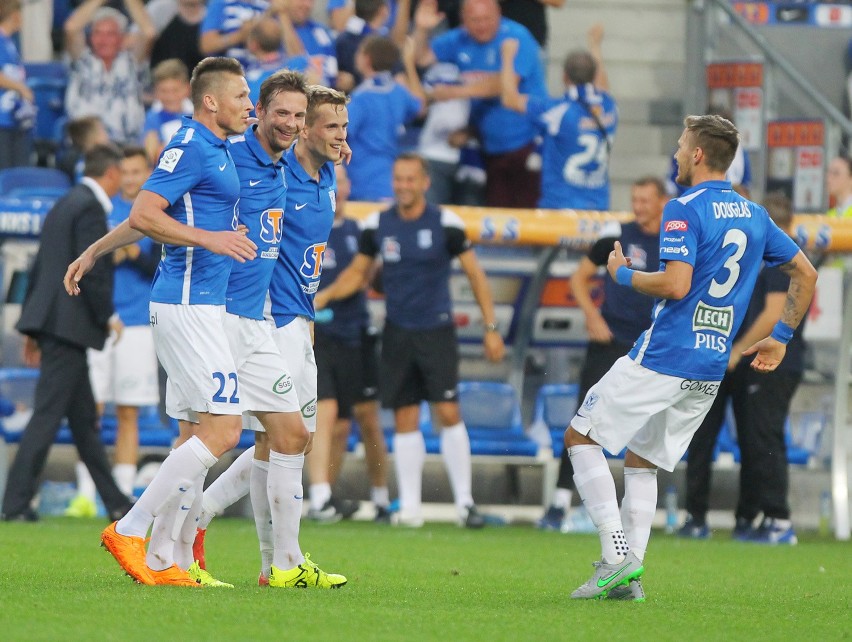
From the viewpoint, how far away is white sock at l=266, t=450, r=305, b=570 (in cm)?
681

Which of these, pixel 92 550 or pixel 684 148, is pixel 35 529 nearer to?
pixel 92 550

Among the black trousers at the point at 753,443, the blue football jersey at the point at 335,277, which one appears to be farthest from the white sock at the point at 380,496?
the black trousers at the point at 753,443

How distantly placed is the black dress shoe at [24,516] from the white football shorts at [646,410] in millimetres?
5017

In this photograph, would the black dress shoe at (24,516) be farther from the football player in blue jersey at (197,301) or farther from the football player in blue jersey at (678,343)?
the football player in blue jersey at (678,343)

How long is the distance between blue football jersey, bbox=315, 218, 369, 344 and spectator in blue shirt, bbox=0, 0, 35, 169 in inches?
148

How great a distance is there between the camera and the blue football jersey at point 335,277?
11.7 meters

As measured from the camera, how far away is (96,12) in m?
14.9

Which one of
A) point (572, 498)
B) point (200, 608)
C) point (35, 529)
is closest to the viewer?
point (200, 608)

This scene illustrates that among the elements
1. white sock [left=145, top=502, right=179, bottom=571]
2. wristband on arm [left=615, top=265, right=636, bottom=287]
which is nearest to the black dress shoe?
white sock [left=145, top=502, right=179, bottom=571]

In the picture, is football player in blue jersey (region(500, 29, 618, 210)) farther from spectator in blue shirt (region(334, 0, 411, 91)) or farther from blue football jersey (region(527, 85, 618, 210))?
spectator in blue shirt (region(334, 0, 411, 91))

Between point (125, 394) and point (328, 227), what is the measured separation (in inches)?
187

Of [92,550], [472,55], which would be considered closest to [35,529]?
[92,550]

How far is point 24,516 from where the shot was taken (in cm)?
1059

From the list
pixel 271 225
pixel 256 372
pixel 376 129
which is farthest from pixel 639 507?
pixel 376 129
